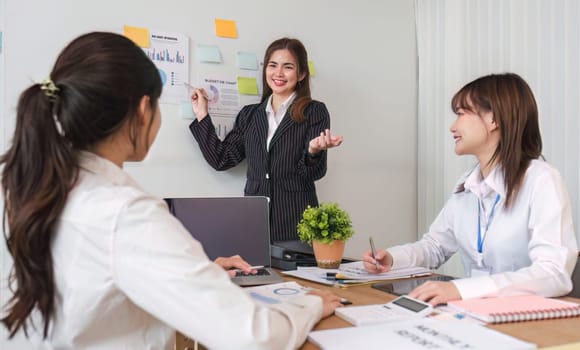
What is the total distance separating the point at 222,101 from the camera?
2.58 metres

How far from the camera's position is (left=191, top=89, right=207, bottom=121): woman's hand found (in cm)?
244

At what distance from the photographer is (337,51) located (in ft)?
9.50

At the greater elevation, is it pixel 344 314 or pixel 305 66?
pixel 305 66

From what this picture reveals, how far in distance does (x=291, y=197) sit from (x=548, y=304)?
1.42m

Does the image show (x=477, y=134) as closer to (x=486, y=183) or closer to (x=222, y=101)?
(x=486, y=183)

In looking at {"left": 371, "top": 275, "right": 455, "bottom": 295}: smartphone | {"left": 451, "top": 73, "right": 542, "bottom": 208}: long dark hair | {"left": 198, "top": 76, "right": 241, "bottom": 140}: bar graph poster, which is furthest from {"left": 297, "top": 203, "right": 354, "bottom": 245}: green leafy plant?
{"left": 198, "top": 76, "right": 241, "bottom": 140}: bar graph poster

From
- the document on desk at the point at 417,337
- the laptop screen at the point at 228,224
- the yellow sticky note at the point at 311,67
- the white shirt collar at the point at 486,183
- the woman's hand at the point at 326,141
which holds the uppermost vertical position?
the yellow sticky note at the point at 311,67

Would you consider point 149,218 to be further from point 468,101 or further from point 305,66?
point 305,66

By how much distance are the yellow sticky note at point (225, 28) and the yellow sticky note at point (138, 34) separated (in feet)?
1.11

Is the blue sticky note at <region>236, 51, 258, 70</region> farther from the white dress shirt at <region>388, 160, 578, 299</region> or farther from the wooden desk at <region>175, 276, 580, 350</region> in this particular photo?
the wooden desk at <region>175, 276, 580, 350</region>

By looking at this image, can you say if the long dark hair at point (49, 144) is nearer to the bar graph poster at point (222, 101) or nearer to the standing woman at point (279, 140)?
the standing woman at point (279, 140)

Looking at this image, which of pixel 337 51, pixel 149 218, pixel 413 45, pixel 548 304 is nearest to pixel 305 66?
pixel 337 51

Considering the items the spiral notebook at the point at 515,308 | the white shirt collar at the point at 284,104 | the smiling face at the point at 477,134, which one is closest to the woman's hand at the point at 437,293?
the spiral notebook at the point at 515,308

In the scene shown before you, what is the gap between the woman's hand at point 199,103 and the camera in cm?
244
